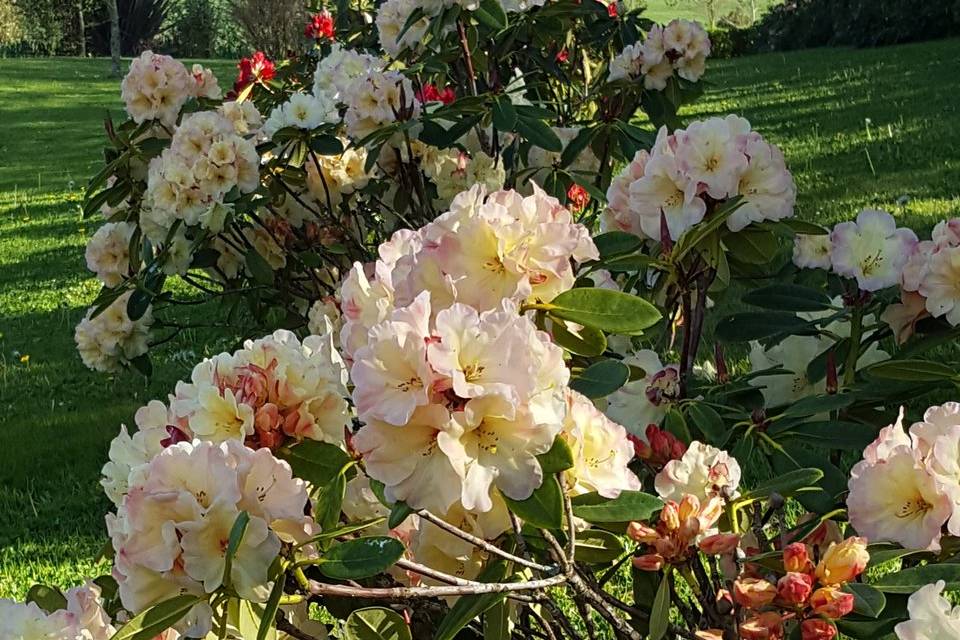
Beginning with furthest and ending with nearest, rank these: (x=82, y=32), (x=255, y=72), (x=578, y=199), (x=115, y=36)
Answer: (x=82, y=32), (x=115, y=36), (x=255, y=72), (x=578, y=199)

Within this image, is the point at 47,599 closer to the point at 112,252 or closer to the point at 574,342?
the point at 574,342

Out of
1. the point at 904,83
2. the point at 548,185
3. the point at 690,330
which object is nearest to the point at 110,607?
the point at 690,330

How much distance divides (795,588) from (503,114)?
1.33m

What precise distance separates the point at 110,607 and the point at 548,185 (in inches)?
53.9

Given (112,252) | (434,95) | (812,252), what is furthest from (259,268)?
(812,252)

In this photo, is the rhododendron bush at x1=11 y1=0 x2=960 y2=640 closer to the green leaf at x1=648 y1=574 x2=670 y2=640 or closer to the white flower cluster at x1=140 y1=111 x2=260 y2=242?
the green leaf at x1=648 y1=574 x2=670 y2=640

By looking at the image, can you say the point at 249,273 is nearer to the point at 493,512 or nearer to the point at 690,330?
the point at 690,330

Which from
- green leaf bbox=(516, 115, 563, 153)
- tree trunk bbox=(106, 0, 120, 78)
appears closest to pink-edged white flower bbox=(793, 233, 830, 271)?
green leaf bbox=(516, 115, 563, 153)

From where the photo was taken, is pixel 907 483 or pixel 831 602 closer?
pixel 831 602

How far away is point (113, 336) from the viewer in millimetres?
2580

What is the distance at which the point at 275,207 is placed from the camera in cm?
246

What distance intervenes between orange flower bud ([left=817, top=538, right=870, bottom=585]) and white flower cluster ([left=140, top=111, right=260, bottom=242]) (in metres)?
1.57

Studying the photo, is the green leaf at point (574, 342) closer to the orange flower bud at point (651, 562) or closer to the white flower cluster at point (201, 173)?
the orange flower bud at point (651, 562)

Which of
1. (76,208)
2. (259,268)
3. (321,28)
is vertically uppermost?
(321,28)
